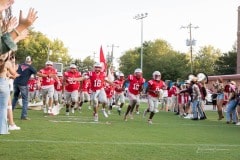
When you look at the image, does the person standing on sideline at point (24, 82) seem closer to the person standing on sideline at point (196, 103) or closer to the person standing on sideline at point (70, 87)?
the person standing on sideline at point (70, 87)

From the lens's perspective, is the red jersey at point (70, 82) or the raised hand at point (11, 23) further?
the red jersey at point (70, 82)

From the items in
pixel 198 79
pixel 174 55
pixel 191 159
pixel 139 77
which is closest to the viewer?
pixel 191 159

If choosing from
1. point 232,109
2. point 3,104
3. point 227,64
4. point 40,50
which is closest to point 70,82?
point 232,109

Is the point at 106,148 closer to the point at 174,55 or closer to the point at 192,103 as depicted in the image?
the point at 192,103

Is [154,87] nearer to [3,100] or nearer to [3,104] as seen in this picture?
[3,100]

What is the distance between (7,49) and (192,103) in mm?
17977

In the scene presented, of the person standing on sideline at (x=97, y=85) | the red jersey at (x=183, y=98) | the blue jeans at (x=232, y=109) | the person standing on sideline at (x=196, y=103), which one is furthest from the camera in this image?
the red jersey at (x=183, y=98)

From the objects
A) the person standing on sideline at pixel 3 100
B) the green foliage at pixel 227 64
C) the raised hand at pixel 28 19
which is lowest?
the person standing on sideline at pixel 3 100

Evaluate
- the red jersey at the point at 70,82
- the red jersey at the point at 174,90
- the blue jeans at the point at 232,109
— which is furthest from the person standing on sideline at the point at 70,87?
the red jersey at the point at 174,90

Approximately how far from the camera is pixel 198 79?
22047 millimetres

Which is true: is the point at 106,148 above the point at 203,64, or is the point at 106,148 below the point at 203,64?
below

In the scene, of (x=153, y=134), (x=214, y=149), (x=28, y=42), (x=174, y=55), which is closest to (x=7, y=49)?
(x=214, y=149)

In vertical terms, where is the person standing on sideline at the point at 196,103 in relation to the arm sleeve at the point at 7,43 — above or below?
below

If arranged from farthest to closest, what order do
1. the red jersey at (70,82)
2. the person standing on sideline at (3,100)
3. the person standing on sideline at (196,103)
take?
the person standing on sideline at (196,103), the red jersey at (70,82), the person standing on sideline at (3,100)
